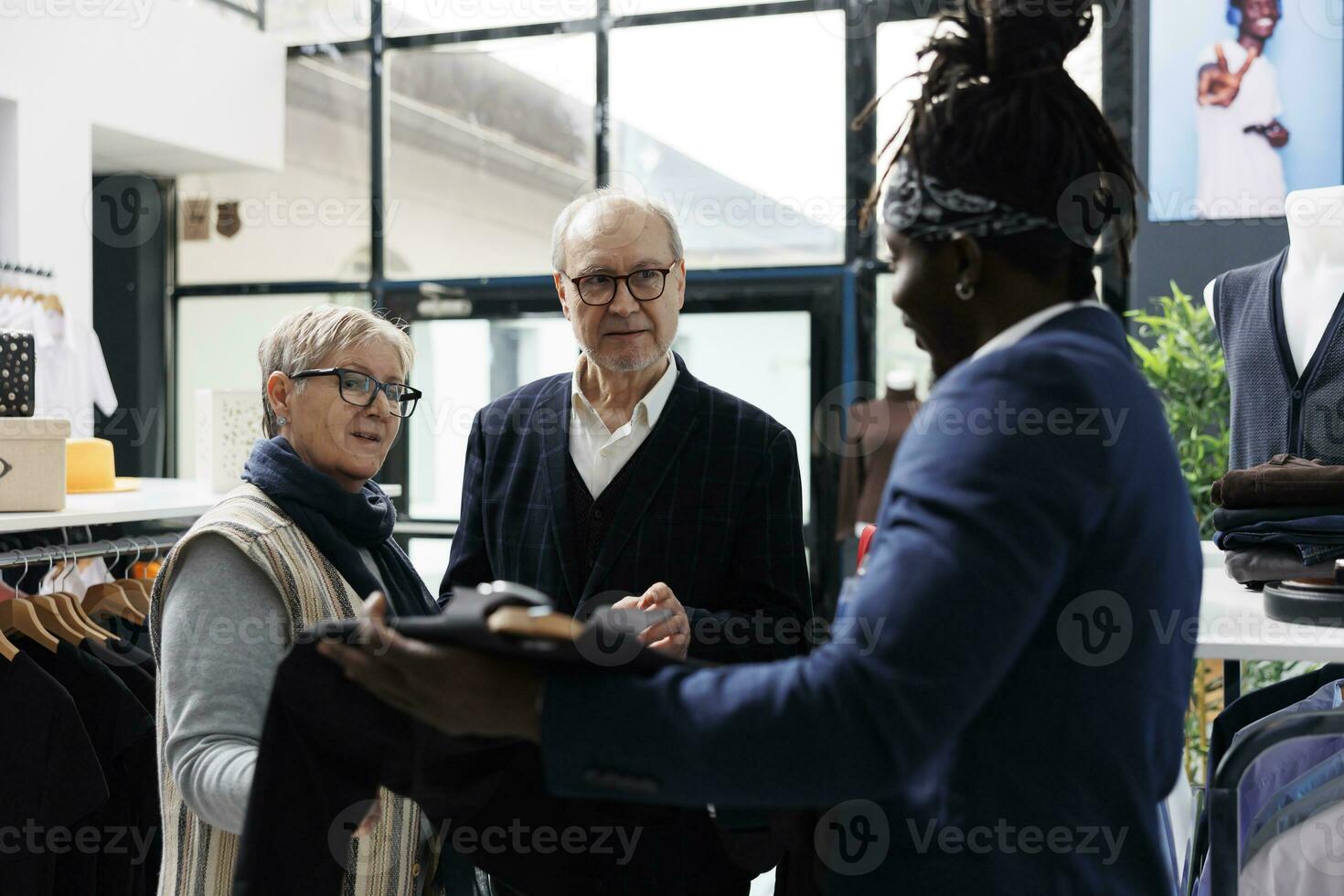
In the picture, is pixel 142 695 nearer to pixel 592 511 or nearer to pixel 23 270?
pixel 592 511

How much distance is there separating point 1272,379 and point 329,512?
1895 mm

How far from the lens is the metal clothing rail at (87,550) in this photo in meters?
2.44

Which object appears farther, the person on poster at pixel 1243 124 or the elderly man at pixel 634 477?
the person on poster at pixel 1243 124

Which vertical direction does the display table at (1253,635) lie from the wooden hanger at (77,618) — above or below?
above

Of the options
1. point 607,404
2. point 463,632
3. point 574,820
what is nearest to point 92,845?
point 607,404

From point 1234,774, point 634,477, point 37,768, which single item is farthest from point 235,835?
point 1234,774

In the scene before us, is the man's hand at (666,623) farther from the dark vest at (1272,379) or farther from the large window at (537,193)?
the large window at (537,193)

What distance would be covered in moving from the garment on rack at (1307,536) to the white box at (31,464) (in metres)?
2.40

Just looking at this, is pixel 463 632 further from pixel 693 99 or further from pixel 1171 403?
pixel 693 99

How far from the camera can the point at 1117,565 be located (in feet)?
2.93

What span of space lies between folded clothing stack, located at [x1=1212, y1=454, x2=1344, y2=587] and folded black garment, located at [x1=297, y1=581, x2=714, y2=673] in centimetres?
123

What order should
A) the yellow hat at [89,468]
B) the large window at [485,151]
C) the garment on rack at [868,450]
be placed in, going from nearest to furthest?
the yellow hat at [89,468] < the garment on rack at [868,450] < the large window at [485,151]

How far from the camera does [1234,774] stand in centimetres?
142

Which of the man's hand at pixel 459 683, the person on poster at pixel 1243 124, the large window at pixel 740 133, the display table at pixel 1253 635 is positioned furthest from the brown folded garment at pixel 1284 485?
the large window at pixel 740 133
